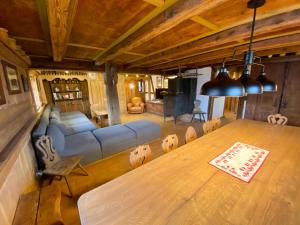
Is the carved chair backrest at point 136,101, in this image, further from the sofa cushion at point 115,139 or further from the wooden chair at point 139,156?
the wooden chair at point 139,156

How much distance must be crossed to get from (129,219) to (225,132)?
1972 millimetres

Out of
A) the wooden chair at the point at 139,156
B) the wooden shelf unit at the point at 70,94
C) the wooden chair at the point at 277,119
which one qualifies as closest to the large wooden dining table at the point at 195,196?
the wooden chair at the point at 139,156

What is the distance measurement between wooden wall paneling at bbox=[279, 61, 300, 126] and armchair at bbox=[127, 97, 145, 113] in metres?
5.60

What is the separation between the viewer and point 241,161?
1.36 metres

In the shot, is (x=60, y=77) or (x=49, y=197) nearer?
(x=49, y=197)

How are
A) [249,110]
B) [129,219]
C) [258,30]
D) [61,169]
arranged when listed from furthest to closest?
[249,110]
[61,169]
[258,30]
[129,219]

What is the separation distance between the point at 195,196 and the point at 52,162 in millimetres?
2201

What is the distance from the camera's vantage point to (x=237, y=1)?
1.13 meters

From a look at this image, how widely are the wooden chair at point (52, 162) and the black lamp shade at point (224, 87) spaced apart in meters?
2.16

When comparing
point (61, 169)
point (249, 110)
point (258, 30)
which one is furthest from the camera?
point (249, 110)

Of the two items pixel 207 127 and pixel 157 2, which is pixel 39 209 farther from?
pixel 207 127

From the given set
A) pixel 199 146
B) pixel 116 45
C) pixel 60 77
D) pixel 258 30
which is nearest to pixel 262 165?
pixel 199 146

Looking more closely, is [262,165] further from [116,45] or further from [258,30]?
[116,45]

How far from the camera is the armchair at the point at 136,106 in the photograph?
286 inches
